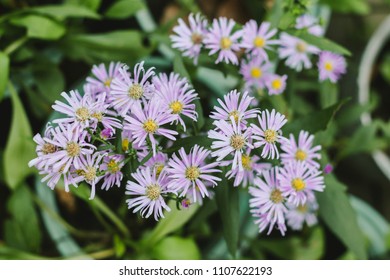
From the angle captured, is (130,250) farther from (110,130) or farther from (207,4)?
(207,4)

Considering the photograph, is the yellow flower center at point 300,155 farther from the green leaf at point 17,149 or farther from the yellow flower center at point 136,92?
the green leaf at point 17,149

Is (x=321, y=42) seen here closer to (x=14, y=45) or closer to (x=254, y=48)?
(x=254, y=48)

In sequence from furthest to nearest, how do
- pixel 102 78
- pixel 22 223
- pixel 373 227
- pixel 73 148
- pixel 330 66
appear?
pixel 373 227, pixel 22 223, pixel 330 66, pixel 102 78, pixel 73 148

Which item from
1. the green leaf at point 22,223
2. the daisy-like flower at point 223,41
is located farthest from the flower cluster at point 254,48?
the green leaf at point 22,223

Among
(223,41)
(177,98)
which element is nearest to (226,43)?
(223,41)
